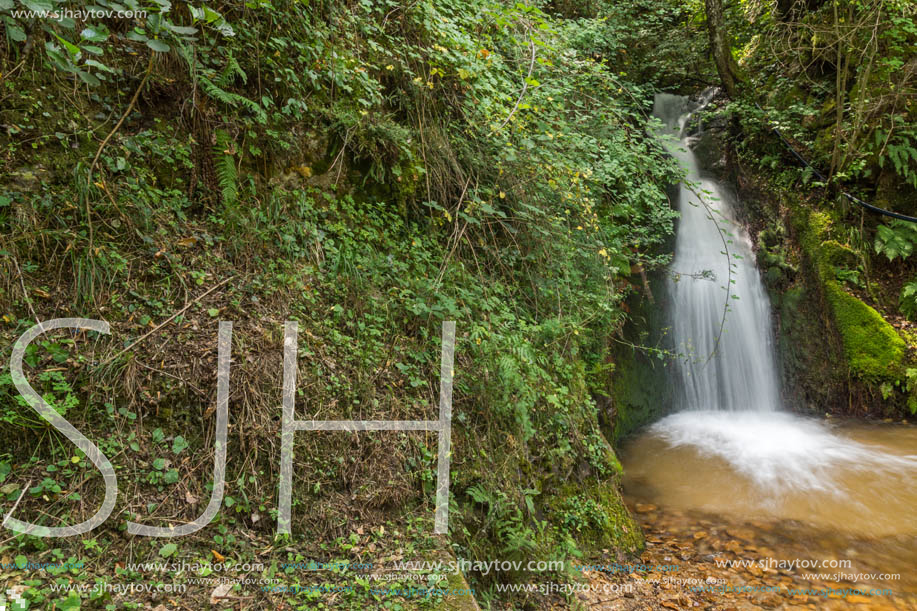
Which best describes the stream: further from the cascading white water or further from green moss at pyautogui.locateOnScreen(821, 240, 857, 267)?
green moss at pyautogui.locateOnScreen(821, 240, 857, 267)

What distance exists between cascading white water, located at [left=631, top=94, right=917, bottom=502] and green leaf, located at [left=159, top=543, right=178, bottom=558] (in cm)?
526

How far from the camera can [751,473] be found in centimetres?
595

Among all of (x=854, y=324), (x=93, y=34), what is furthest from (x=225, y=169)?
(x=854, y=324)

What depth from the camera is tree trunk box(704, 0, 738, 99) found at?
921 centimetres

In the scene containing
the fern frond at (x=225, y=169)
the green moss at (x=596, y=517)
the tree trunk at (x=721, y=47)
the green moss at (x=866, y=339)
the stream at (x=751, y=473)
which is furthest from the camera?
the tree trunk at (x=721, y=47)

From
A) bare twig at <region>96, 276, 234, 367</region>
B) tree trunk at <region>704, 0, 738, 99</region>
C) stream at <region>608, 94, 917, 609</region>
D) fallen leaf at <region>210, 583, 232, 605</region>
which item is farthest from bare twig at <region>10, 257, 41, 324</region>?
tree trunk at <region>704, 0, 738, 99</region>

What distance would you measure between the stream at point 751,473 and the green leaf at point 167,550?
3.40 metres

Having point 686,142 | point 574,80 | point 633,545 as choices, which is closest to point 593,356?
point 633,545

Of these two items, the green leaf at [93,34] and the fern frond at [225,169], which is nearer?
the green leaf at [93,34]

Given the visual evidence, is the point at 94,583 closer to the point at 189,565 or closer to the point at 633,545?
the point at 189,565

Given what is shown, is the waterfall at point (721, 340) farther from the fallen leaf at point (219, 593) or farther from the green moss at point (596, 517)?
the fallen leaf at point (219, 593)

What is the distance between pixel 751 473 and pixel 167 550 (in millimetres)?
6238

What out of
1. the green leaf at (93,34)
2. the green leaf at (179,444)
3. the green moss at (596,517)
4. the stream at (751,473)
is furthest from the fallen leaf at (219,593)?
the stream at (751,473)

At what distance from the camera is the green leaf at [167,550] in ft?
7.05
